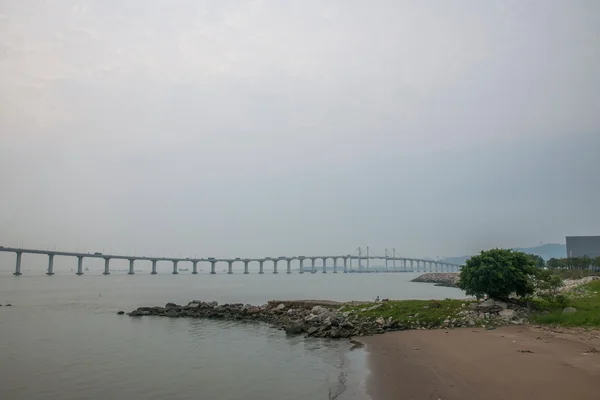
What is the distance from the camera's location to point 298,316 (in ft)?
97.1

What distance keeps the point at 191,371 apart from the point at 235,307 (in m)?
19.6

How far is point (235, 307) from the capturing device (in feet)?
118

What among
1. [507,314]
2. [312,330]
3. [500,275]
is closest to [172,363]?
[312,330]

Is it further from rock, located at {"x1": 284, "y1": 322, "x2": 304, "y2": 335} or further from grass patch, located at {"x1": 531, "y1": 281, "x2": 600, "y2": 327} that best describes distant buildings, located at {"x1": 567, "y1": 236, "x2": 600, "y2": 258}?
rock, located at {"x1": 284, "y1": 322, "x2": 304, "y2": 335}

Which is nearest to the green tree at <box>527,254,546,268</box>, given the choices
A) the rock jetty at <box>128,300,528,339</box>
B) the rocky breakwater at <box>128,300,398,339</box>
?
the rock jetty at <box>128,300,528,339</box>

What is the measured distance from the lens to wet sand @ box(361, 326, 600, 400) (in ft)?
37.9

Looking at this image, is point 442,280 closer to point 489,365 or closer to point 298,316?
point 298,316

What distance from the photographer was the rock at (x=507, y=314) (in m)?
22.6

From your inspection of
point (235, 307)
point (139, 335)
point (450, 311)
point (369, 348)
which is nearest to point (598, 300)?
point (450, 311)

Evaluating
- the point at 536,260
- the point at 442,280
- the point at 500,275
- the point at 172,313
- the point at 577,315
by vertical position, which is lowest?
the point at 442,280

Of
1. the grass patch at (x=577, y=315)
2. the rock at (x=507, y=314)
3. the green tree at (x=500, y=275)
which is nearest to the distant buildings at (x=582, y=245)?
the grass patch at (x=577, y=315)

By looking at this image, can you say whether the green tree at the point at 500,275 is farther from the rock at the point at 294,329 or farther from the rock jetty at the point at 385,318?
the rock at the point at 294,329

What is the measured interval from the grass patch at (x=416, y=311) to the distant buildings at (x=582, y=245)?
108901 mm

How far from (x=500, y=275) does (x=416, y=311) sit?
5.49m
